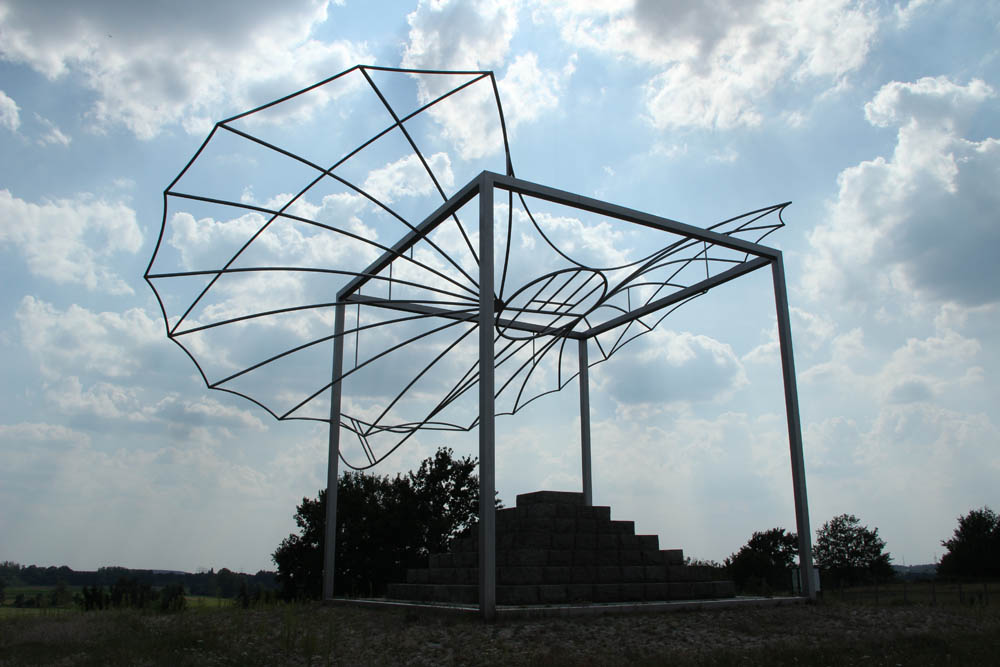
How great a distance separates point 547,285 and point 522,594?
331 inches

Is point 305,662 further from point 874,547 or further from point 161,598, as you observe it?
point 874,547

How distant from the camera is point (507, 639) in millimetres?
10180

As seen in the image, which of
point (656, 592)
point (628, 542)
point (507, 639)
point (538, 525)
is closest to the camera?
point (507, 639)

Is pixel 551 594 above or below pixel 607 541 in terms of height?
below

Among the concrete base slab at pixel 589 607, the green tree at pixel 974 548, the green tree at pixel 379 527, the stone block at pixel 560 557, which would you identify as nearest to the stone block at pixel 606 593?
the concrete base slab at pixel 589 607

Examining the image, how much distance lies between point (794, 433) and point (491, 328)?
8.37 metres

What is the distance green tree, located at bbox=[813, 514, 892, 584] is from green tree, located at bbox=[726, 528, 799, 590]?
43.9ft

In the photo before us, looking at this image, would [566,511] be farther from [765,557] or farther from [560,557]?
[765,557]

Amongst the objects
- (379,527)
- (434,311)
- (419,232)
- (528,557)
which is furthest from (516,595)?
(379,527)

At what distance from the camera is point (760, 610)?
46.4 ft

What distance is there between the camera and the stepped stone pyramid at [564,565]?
14.3 metres

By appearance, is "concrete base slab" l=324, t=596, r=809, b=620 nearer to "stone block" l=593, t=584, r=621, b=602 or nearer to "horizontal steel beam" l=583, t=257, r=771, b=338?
"stone block" l=593, t=584, r=621, b=602

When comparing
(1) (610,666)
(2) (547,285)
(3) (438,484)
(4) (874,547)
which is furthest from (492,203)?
(4) (874,547)

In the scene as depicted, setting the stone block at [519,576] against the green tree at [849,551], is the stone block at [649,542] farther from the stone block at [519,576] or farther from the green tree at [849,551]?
the green tree at [849,551]
